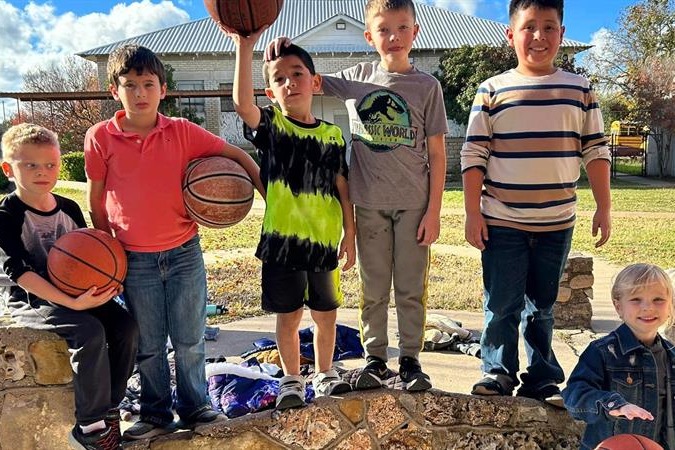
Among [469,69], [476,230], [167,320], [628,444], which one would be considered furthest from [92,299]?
[469,69]

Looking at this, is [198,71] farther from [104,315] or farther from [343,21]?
[104,315]

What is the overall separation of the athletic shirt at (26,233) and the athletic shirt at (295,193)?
0.93 metres

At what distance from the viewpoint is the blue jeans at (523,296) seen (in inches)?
124

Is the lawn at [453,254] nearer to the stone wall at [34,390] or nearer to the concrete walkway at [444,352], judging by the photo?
the concrete walkway at [444,352]

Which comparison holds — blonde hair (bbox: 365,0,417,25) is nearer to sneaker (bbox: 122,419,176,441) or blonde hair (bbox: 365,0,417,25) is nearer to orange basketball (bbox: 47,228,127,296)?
orange basketball (bbox: 47,228,127,296)

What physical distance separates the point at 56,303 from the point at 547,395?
2495 millimetres

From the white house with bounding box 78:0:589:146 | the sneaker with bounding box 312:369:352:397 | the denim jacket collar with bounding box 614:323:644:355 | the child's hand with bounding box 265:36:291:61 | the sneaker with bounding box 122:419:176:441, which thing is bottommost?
the sneaker with bounding box 122:419:176:441

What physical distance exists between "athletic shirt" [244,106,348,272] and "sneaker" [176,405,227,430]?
83 centimetres

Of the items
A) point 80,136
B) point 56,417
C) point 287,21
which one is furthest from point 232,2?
point 287,21

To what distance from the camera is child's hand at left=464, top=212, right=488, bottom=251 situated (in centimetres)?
318

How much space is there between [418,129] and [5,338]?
2.22 m

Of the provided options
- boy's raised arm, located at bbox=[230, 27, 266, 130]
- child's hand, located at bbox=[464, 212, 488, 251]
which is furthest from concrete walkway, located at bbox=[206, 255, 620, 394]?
boy's raised arm, located at bbox=[230, 27, 266, 130]

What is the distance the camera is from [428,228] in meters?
3.10

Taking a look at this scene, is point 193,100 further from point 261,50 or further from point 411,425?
point 411,425
